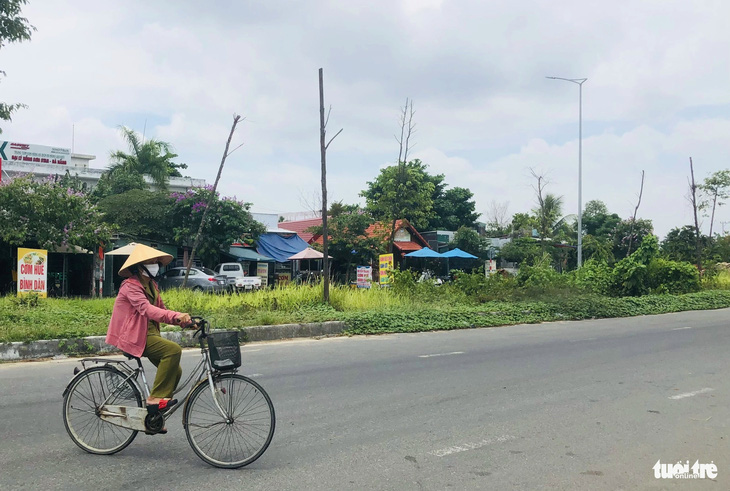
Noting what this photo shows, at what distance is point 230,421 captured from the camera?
4.53 m

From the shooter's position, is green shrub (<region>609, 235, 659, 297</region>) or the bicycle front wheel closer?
the bicycle front wheel

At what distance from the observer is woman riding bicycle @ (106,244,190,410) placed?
4.56 m

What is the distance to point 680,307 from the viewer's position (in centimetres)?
2097

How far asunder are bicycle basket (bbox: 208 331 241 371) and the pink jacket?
17.1 inches

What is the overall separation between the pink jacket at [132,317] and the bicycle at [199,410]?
234 millimetres

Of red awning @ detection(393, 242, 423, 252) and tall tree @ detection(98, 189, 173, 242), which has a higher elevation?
tall tree @ detection(98, 189, 173, 242)

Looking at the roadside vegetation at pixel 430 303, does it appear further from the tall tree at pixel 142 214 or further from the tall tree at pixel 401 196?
the tall tree at pixel 142 214

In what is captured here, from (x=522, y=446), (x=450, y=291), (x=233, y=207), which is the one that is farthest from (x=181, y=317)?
(x=233, y=207)

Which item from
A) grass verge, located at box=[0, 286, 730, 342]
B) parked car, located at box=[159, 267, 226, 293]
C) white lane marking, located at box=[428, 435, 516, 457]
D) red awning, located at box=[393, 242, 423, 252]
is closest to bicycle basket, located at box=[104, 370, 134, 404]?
white lane marking, located at box=[428, 435, 516, 457]

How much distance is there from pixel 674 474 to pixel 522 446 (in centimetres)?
114

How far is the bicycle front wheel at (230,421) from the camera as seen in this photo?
446cm

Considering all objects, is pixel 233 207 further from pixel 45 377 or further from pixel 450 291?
pixel 45 377

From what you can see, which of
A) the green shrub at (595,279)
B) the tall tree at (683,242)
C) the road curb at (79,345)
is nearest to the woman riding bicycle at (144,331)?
the road curb at (79,345)

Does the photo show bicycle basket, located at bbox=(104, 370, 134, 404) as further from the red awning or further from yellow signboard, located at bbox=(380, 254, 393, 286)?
the red awning
